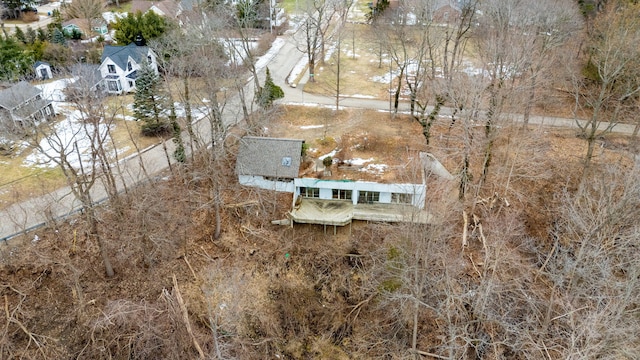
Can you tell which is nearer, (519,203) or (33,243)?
(33,243)

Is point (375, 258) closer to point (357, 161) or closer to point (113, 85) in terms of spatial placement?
point (357, 161)

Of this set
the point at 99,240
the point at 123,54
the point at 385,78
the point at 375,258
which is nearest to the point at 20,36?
the point at 123,54

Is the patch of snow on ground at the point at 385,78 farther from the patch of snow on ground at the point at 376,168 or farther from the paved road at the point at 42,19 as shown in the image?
the paved road at the point at 42,19

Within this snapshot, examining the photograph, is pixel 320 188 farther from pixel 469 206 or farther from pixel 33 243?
pixel 33 243

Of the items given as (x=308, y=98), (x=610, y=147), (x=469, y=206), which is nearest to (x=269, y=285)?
(x=469, y=206)

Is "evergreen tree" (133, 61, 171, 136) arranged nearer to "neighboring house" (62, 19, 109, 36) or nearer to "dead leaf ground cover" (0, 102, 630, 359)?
"dead leaf ground cover" (0, 102, 630, 359)
